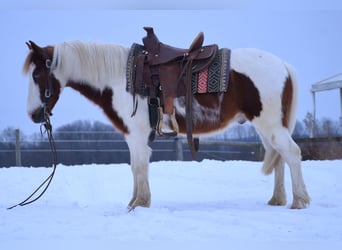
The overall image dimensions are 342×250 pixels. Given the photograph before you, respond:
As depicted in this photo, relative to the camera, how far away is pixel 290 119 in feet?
13.8

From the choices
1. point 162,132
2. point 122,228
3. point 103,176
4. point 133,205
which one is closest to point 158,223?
point 122,228

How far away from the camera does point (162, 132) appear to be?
4043 millimetres

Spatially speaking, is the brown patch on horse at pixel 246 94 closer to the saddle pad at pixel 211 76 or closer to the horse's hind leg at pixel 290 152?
the saddle pad at pixel 211 76

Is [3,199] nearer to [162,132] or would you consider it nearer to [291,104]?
[162,132]

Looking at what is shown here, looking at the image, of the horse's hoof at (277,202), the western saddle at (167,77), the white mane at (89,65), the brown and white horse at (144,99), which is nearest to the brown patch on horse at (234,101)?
the brown and white horse at (144,99)

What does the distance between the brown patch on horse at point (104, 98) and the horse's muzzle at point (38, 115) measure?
1.39ft

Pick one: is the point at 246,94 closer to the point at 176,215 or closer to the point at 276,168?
the point at 276,168

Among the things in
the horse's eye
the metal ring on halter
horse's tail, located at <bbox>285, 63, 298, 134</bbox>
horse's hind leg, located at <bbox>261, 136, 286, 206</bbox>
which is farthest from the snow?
the metal ring on halter

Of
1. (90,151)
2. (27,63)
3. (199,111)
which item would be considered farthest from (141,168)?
(90,151)

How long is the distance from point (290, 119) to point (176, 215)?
1.74 m

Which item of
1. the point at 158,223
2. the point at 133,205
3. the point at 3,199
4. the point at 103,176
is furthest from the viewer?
the point at 103,176

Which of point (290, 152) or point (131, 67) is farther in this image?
point (131, 67)

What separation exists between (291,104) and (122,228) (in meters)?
2.36

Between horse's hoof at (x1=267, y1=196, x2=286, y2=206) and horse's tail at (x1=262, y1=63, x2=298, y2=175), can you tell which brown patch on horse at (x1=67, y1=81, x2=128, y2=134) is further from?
horse's hoof at (x1=267, y1=196, x2=286, y2=206)
